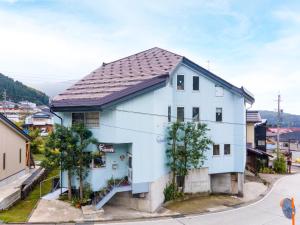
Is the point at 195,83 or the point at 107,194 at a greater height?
the point at 195,83

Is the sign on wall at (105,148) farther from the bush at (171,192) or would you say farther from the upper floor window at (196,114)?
the upper floor window at (196,114)

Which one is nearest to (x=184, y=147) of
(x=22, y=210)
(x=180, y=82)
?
(x=180, y=82)

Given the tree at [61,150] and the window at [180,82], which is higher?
the window at [180,82]

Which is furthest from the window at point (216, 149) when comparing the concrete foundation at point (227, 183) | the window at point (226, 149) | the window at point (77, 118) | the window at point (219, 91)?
the window at point (77, 118)

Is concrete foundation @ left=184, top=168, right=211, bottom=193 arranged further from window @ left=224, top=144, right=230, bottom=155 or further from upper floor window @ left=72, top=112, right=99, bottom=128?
upper floor window @ left=72, top=112, right=99, bottom=128

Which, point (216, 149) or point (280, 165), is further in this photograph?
point (280, 165)

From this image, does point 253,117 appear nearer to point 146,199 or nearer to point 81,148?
point 146,199
